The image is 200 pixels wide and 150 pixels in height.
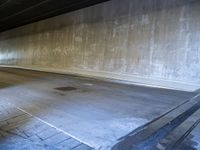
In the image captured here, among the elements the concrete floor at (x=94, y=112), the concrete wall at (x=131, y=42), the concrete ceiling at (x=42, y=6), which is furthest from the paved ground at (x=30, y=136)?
the concrete ceiling at (x=42, y=6)

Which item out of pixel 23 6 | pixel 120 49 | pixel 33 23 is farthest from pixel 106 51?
pixel 33 23

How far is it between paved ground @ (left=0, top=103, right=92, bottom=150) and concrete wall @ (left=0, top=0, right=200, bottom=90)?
5271 millimetres

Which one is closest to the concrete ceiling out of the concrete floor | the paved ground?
the concrete floor

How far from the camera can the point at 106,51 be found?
10.1 metres

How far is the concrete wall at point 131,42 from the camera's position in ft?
23.4

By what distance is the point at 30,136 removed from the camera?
2.64 m

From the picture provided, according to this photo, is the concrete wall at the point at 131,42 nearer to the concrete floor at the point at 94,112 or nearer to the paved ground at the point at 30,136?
the concrete floor at the point at 94,112

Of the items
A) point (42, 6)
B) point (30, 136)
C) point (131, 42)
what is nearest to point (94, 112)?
point (30, 136)

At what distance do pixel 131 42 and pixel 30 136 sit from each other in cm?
707

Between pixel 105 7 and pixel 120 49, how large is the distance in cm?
252

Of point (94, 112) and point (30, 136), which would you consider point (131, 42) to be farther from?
point (30, 136)

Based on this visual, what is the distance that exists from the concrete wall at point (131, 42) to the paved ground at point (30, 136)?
527cm

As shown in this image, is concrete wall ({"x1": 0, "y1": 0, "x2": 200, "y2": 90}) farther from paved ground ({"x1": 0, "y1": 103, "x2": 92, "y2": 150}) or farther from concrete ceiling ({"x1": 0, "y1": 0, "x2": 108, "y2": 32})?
paved ground ({"x1": 0, "y1": 103, "x2": 92, "y2": 150})

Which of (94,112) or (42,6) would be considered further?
(42,6)
